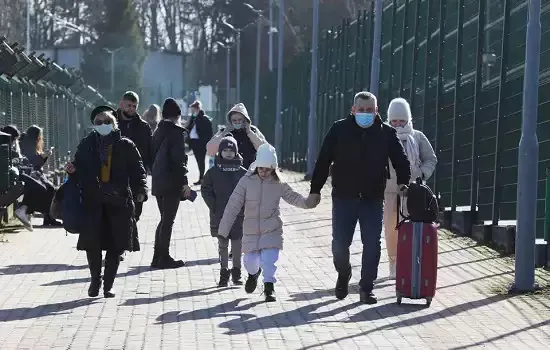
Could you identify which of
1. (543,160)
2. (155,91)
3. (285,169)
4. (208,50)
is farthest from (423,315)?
(155,91)

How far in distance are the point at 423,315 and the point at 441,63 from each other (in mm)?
9721

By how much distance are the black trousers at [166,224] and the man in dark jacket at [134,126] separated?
0.62 meters

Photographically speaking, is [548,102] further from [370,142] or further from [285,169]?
[285,169]

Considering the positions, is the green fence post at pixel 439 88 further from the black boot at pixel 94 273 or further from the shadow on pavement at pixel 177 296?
the black boot at pixel 94 273

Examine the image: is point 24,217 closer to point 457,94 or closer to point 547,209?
point 457,94

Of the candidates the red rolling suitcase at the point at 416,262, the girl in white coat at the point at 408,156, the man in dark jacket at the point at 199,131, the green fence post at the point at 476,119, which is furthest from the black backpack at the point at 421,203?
the man in dark jacket at the point at 199,131

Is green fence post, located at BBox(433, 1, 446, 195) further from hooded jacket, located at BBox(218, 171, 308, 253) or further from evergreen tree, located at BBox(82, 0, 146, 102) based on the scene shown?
evergreen tree, located at BBox(82, 0, 146, 102)

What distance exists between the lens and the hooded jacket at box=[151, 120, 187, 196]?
15039 mm

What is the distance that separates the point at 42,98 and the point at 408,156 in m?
16.4

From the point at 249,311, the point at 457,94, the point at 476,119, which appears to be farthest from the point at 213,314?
the point at 457,94

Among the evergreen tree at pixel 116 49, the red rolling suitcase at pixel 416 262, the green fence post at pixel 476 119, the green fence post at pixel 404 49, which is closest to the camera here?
the red rolling suitcase at pixel 416 262

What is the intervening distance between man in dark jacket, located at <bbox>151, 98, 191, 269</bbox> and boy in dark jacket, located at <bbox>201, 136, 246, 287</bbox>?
1.21m

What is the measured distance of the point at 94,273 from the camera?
1244 cm

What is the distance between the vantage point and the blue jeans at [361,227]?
12.3 metres
